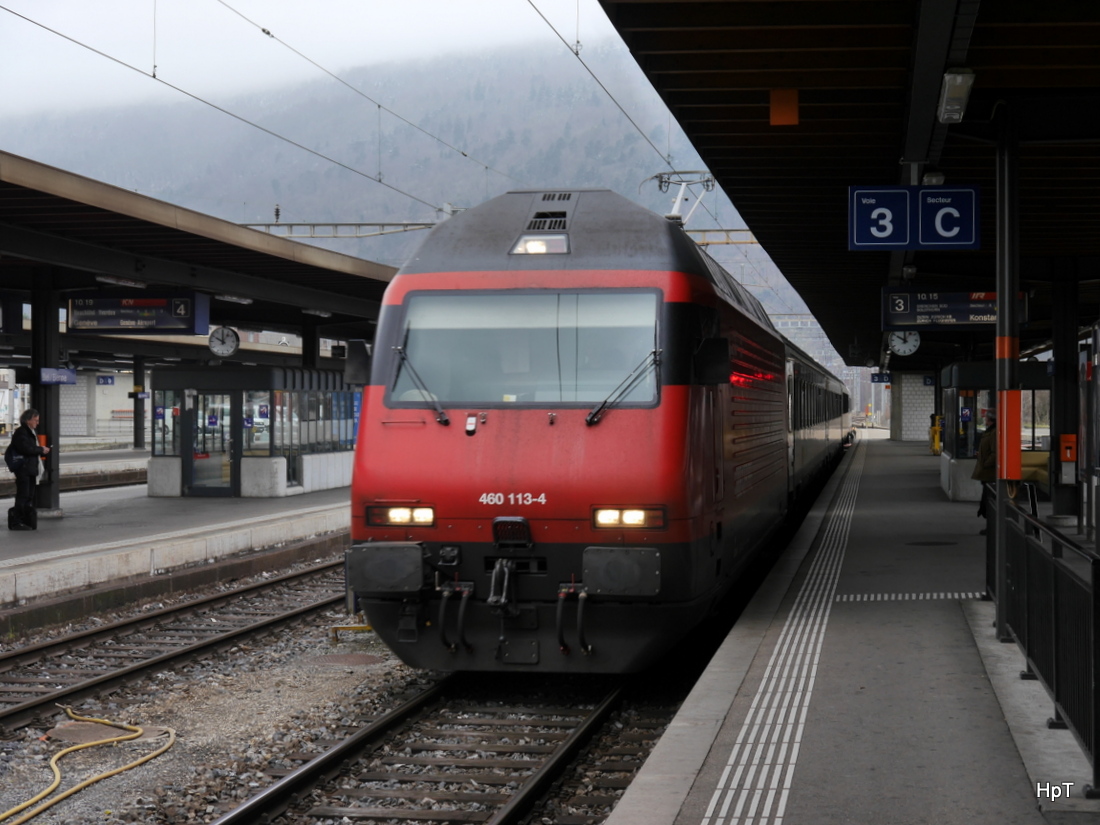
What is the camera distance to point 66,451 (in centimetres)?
5081

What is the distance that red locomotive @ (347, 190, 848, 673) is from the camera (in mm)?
7363

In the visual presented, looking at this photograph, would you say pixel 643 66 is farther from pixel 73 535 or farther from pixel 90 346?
pixel 90 346

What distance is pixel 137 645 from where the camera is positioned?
10.6 meters

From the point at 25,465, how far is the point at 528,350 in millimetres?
10633

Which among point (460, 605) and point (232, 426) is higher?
point (232, 426)

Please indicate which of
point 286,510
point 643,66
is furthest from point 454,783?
point 286,510

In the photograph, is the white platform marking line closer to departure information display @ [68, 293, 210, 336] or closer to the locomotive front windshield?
the locomotive front windshield

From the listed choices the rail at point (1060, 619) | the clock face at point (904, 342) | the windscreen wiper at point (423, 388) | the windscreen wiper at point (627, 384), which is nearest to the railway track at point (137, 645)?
the windscreen wiper at point (423, 388)

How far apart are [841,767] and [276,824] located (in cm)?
259

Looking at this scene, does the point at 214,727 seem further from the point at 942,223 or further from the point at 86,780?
the point at 942,223

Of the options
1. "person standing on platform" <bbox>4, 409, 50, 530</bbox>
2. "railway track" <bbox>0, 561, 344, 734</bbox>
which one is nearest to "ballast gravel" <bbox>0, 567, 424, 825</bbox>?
"railway track" <bbox>0, 561, 344, 734</bbox>

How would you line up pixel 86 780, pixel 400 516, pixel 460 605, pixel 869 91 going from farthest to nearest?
pixel 869 91 < pixel 400 516 < pixel 460 605 < pixel 86 780

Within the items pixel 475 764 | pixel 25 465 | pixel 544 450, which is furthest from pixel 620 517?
pixel 25 465

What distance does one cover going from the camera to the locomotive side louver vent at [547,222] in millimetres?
8250
